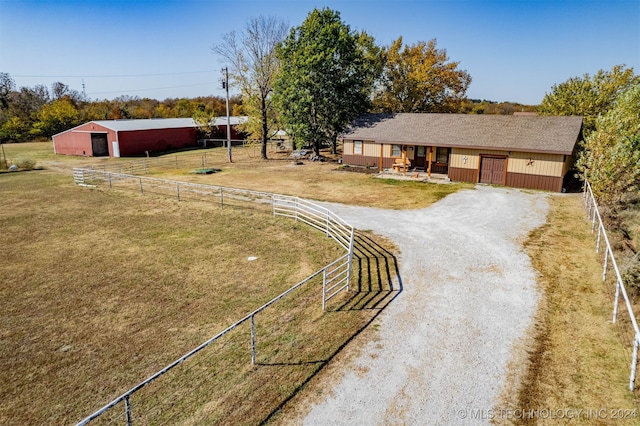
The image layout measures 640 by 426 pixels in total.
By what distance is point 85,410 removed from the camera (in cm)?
729

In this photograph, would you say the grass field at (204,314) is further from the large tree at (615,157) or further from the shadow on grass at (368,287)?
the large tree at (615,157)

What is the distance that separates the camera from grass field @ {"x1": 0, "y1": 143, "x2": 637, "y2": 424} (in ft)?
24.8

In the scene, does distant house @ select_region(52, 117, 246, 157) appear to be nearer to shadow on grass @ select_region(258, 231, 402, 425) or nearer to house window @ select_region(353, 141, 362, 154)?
house window @ select_region(353, 141, 362, 154)

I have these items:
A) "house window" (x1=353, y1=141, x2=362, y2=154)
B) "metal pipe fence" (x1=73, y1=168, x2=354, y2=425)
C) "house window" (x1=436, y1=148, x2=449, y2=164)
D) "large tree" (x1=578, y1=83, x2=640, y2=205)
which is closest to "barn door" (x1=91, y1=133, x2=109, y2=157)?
"metal pipe fence" (x1=73, y1=168, x2=354, y2=425)

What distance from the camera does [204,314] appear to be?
35.3 ft

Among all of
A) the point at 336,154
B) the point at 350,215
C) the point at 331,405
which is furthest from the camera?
the point at 336,154

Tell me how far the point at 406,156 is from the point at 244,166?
15.0m

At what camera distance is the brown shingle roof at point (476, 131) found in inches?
1015

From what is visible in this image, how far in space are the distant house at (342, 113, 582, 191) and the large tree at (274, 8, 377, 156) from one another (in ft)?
13.2

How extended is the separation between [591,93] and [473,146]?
17953mm

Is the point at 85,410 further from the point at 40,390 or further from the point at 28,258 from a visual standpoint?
the point at 28,258

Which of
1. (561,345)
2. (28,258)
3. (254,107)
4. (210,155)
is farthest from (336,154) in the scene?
(561,345)

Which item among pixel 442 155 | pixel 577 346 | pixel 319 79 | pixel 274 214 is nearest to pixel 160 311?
pixel 274 214

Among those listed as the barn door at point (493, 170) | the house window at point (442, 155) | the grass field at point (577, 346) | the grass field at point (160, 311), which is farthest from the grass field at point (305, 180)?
the grass field at point (577, 346)
